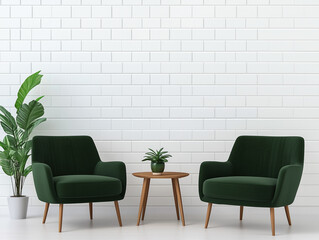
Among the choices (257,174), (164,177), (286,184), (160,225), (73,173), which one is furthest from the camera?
(73,173)

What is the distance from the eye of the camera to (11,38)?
5793mm

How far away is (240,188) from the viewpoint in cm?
468

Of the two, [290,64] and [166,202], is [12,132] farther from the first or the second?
[290,64]

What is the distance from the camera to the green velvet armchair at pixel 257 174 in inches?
182

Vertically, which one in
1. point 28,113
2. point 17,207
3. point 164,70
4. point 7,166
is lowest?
point 17,207

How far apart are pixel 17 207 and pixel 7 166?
17.0 inches

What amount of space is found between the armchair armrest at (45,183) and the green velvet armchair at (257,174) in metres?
1.37

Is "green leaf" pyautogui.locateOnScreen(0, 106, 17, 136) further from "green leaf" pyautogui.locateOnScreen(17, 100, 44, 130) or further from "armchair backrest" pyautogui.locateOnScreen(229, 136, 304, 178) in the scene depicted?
"armchair backrest" pyautogui.locateOnScreen(229, 136, 304, 178)

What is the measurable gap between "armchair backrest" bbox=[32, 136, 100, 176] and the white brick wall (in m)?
0.31

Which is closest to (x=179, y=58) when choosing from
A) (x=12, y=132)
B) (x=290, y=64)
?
(x=290, y=64)

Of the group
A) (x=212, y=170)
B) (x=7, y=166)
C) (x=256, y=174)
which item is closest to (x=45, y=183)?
(x=7, y=166)

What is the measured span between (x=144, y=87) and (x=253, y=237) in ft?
6.76

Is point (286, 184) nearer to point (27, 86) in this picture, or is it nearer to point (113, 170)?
point (113, 170)

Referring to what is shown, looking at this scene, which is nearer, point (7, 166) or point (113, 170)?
point (113, 170)
